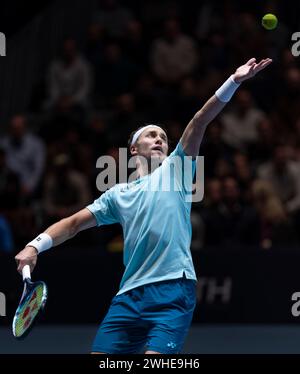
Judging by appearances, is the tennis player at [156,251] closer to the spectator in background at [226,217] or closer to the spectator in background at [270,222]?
the spectator in background at [226,217]

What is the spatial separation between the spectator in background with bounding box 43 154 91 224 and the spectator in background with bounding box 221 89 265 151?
243cm

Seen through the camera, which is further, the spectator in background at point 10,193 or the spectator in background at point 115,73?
the spectator in background at point 115,73

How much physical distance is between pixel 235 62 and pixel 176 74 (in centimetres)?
96

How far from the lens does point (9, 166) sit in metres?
14.8

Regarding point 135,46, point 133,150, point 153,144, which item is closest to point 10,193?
point 135,46

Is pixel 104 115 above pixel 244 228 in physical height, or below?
above

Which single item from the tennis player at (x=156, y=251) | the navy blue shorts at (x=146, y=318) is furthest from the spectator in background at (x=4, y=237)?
the navy blue shorts at (x=146, y=318)

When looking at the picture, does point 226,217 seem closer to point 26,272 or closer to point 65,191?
point 65,191

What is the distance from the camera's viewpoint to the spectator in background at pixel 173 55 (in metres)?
16.2

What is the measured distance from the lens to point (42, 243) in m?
6.95

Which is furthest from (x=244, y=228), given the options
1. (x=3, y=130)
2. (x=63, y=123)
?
(x=3, y=130)
